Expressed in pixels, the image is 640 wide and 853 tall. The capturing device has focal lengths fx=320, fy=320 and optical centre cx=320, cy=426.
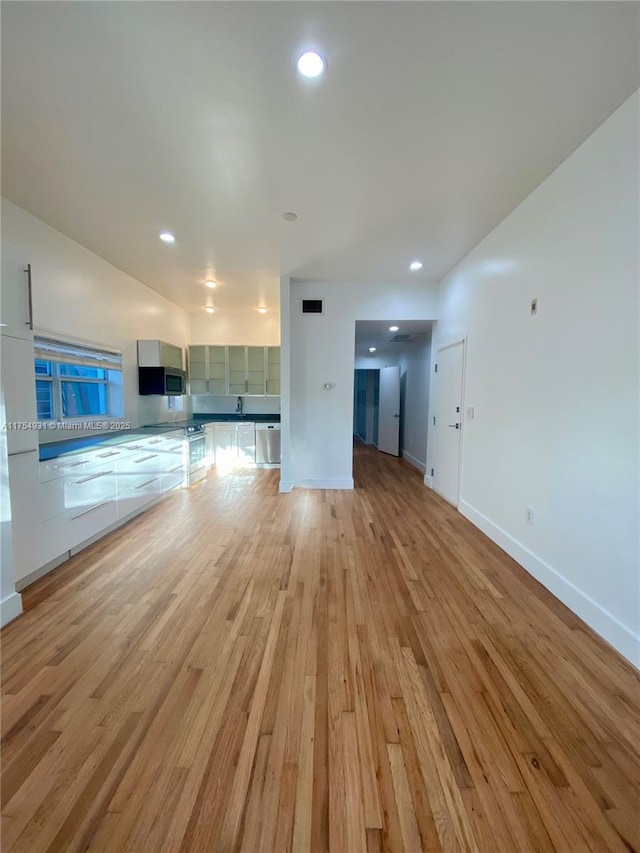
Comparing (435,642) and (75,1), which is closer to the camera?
(75,1)

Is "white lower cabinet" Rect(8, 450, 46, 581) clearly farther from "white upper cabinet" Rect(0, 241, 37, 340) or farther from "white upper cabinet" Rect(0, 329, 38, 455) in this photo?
"white upper cabinet" Rect(0, 241, 37, 340)

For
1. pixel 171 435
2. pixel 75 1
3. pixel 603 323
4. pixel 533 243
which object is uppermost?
pixel 75 1

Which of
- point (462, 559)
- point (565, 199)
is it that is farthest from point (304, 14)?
point (462, 559)

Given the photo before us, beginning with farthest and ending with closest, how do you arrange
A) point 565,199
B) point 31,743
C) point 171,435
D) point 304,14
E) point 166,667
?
point 171,435, point 565,199, point 166,667, point 304,14, point 31,743

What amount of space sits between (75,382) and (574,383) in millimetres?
4653

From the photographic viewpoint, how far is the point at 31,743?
127cm

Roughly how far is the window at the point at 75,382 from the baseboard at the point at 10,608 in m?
1.81

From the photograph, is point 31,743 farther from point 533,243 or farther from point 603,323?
point 533,243

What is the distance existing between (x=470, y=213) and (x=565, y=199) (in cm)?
80

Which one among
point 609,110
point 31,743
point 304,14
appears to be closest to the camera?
point 31,743

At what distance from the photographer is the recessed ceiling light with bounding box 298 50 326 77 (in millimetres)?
1526

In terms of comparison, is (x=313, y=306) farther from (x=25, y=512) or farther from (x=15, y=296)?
(x=25, y=512)

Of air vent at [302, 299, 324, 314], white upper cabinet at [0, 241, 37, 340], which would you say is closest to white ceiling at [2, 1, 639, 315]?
white upper cabinet at [0, 241, 37, 340]

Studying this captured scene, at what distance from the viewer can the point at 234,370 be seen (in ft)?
21.1
